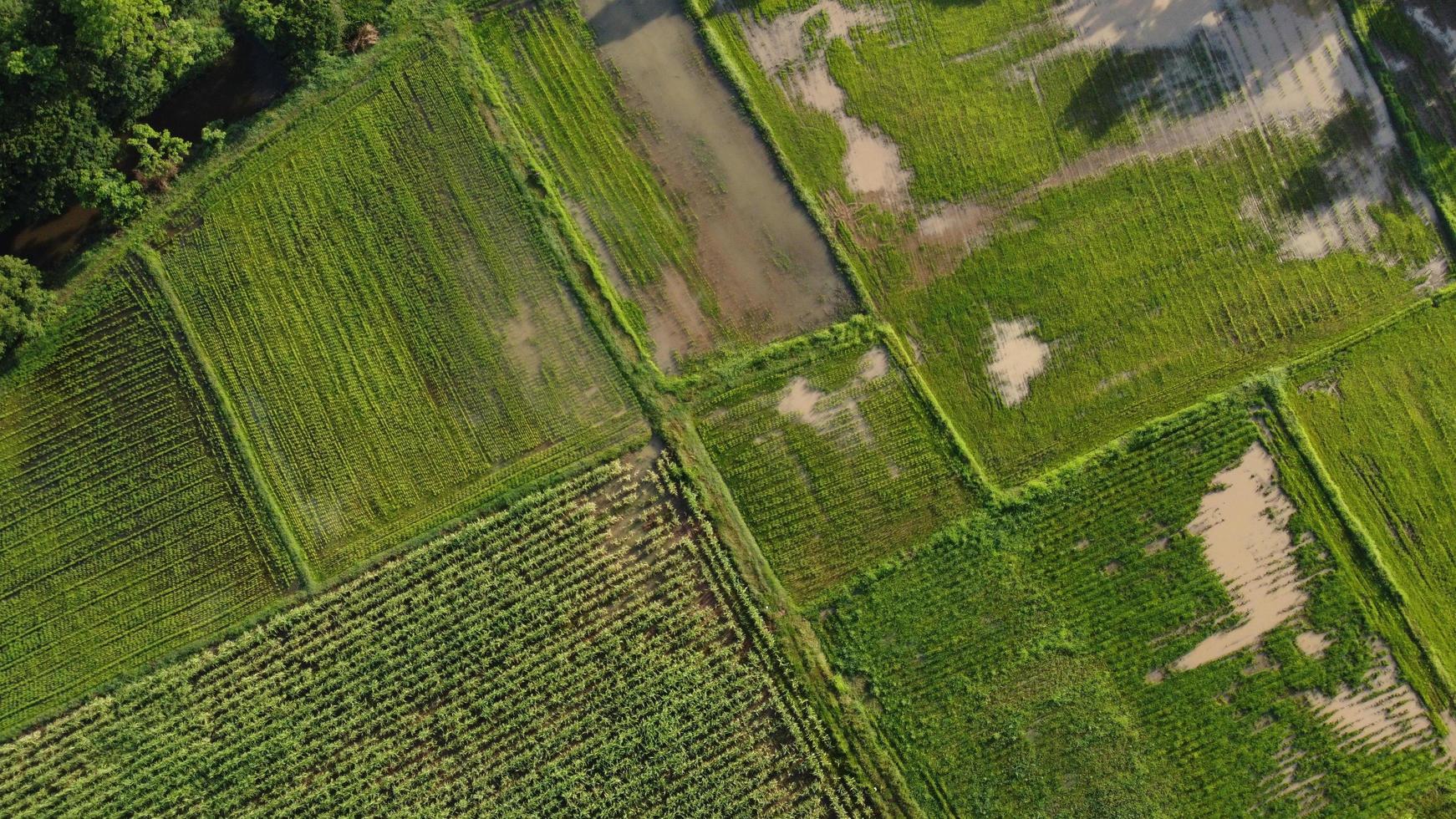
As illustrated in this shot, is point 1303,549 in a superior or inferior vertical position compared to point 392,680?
inferior

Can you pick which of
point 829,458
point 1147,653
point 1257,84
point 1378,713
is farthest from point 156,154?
point 1378,713

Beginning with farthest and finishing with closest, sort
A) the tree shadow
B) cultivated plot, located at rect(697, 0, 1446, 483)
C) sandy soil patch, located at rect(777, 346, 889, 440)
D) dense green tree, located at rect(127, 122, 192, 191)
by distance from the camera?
1. the tree shadow
2. cultivated plot, located at rect(697, 0, 1446, 483)
3. sandy soil patch, located at rect(777, 346, 889, 440)
4. dense green tree, located at rect(127, 122, 192, 191)

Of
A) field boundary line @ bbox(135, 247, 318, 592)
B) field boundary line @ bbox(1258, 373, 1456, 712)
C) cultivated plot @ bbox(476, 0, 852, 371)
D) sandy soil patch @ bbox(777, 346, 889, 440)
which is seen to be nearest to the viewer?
field boundary line @ bbox(1258, 373, 1456, 712)

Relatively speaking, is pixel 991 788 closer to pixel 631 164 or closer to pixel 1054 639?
pixel 1054 639

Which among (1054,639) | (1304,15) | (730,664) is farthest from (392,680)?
(1304,15)

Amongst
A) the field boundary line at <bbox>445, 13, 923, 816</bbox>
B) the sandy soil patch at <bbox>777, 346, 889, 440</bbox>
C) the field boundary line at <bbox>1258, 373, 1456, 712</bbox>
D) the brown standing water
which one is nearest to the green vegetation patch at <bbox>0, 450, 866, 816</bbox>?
the field boundary line at <bbox>445, 13, 923, 816</bbox>

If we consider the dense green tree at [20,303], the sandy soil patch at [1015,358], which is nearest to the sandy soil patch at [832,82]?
the sandy soil patch at [1015,358]

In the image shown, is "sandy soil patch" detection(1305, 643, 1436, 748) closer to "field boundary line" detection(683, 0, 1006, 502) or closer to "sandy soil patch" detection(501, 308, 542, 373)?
"field boundary line" detection(683, 0, 1006, 502)

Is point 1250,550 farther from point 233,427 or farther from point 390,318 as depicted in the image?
point 233,427
